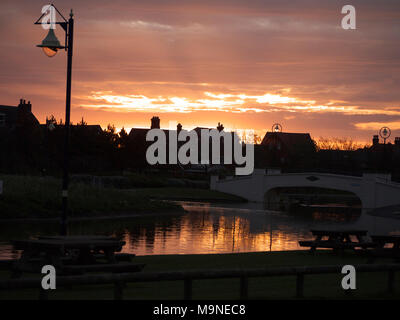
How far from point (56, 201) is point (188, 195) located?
32.8 metres

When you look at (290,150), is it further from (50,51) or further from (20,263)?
(20,263)

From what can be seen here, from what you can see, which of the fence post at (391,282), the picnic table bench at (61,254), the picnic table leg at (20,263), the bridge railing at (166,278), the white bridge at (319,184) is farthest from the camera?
the white bridge at (319,184)

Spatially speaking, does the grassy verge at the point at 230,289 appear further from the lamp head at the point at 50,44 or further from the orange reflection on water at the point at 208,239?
the orange reflection on water at the point at 208,239

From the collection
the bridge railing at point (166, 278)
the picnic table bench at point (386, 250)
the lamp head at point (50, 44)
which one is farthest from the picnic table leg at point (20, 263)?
the picnic table bench at point (386, 250)

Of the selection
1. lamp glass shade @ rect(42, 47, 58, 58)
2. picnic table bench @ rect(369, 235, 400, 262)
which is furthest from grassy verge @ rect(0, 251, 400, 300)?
lamp glass shade @ rect(42, 47, 58, 58)

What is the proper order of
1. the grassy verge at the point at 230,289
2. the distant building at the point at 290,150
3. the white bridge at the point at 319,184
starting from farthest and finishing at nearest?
the distant building at the point at 290,150, the white bridge at the point at 319,184, the grassy verge at the point at 230,289

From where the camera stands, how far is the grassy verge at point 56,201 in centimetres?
3847

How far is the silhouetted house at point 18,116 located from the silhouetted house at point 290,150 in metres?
43.0

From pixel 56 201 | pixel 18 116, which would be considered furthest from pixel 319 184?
pixel 18 116

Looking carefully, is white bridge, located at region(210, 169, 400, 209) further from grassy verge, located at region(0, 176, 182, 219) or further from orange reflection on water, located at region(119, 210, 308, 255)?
orange reflection on water, located at region(119, 210, 308, 255)

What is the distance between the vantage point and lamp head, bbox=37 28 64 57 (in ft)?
58.9

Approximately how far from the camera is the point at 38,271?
12961 mm
